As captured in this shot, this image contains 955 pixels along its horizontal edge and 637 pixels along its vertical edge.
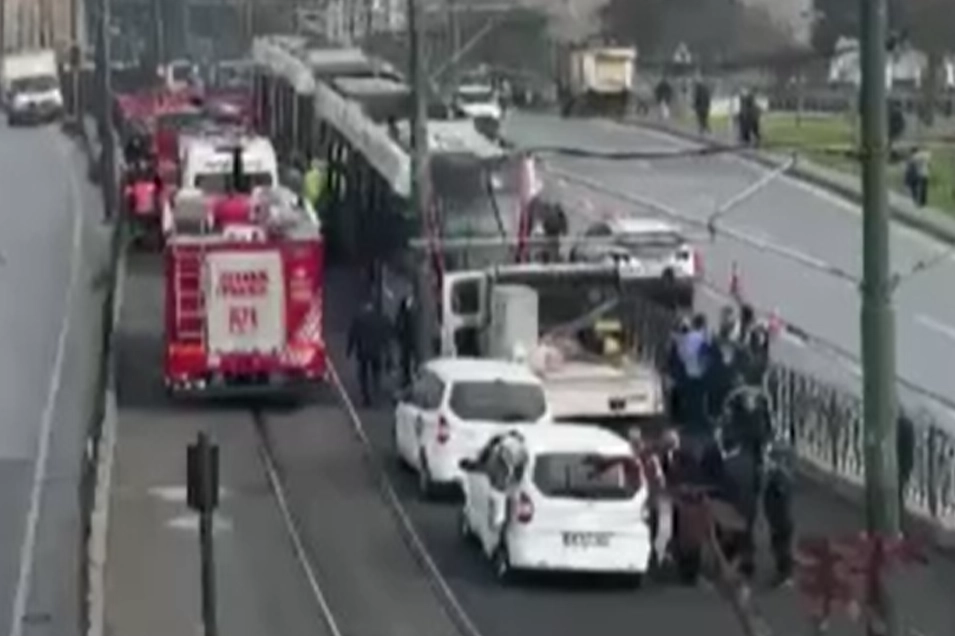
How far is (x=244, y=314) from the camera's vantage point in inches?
1670

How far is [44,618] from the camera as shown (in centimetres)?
3003

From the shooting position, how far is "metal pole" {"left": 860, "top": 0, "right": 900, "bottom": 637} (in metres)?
15.4

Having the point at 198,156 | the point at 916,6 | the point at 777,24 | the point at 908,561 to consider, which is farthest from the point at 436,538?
the point at 777,24

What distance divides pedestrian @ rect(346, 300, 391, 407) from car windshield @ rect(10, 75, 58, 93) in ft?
250

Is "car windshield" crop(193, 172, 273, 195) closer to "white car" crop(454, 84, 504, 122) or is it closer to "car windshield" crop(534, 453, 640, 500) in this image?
"white car" crop(454, 84, 504, 122)

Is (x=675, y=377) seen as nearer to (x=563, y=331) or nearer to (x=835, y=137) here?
(x=563, y=331)

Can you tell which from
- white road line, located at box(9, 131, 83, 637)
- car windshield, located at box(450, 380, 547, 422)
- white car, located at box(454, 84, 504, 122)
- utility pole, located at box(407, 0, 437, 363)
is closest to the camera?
white road line, located at box(9, 131, 83, 637)

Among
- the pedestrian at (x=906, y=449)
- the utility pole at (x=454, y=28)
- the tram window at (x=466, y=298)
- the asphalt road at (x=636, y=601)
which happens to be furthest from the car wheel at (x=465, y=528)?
the utility pole at (x=454, y=28)

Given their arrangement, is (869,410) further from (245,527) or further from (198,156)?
(198,156)

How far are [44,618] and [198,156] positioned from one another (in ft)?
96.4

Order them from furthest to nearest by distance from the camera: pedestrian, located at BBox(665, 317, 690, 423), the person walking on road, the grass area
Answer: the grass area → the person walking on road → pedestrian, located at BBox(665, 317, 690, 423)

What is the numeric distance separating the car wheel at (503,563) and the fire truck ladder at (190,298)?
42.2 ft

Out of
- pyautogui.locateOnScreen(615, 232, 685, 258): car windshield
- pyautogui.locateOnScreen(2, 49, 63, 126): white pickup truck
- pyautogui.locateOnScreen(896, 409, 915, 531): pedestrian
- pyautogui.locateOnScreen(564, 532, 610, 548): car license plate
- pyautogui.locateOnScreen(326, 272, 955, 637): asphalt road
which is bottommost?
pyautogui.locateOnScreen(2, 49, 63, 126): white pickup truck

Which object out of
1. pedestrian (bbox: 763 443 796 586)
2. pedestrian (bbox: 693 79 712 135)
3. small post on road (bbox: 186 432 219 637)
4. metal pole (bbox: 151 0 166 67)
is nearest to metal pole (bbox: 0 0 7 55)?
metal pole (bbox: 151 0 166 67)
